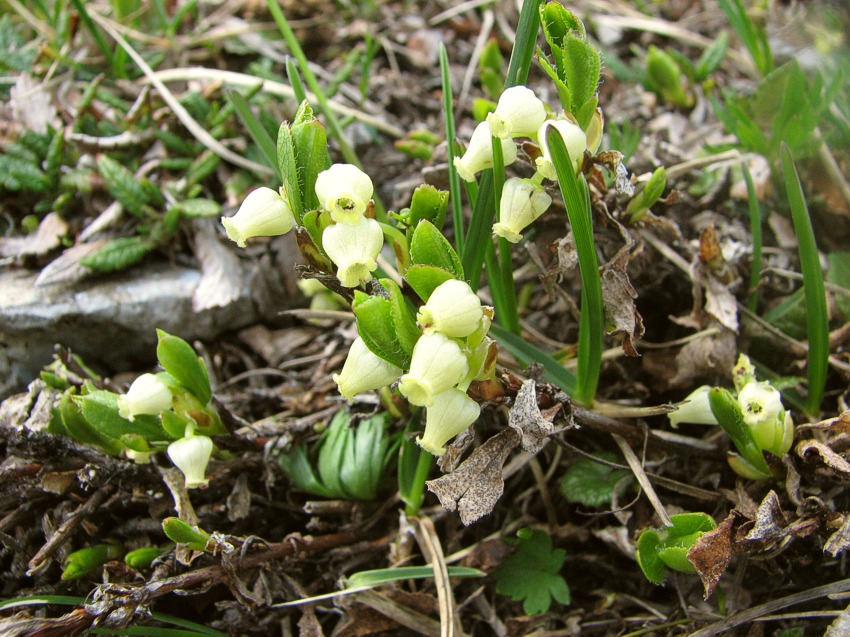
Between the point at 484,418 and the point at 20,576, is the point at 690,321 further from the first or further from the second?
the point at 20,576

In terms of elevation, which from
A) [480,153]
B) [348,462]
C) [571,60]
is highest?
[571,60]

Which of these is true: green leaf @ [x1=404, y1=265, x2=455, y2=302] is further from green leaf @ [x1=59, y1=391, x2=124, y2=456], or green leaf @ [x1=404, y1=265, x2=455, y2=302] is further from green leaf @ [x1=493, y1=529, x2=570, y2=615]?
green leaf @ [x1=59, y1=391, x2=124, y2=456]

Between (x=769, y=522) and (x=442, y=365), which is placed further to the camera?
(x=769, y=522)

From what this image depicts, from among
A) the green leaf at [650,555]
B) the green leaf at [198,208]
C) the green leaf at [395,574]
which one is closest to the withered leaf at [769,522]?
the green leaf at [650,555]

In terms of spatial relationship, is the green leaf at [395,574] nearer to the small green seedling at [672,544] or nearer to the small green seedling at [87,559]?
the small green seedling at [672,544]

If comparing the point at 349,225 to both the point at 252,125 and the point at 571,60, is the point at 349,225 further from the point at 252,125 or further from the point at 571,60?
the point at 252,125

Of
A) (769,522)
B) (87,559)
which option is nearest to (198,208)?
(87,559)

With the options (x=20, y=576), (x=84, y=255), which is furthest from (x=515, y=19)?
(x=20, y=576)
